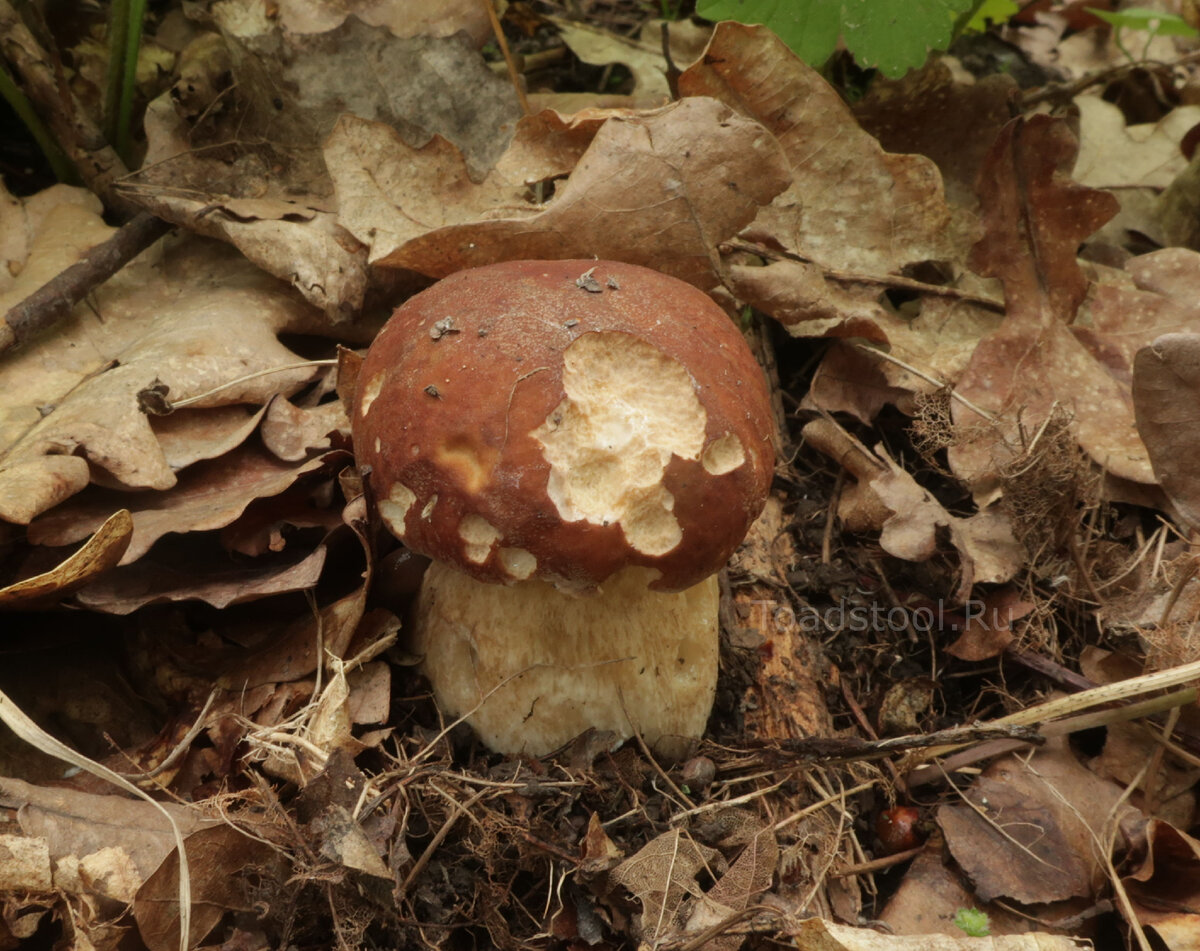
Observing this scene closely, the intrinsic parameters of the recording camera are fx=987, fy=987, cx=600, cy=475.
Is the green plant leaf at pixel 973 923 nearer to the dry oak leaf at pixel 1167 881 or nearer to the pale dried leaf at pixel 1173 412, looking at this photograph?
the dry oak leaf at pixel 1167 881

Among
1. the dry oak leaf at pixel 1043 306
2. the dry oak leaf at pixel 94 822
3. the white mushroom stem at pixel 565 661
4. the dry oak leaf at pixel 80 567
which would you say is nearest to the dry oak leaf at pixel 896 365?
the dry oak leaf at pixel 1043 306

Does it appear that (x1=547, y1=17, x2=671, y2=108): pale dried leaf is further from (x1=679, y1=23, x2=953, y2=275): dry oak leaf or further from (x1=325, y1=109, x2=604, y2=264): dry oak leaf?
(x1=325, y1=109, x2=604, y2=264): dry oak leaf

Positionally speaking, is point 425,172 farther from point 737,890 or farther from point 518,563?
point 737,890

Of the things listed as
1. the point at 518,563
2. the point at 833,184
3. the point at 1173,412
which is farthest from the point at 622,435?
the point at 833,184

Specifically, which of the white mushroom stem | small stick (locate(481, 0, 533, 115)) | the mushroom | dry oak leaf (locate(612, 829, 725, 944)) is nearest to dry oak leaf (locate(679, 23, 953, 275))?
small stick (locate(481, 0, 533, 115))

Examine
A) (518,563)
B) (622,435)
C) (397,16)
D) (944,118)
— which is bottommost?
(944,118)

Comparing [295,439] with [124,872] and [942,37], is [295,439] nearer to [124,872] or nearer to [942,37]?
[124,872]
